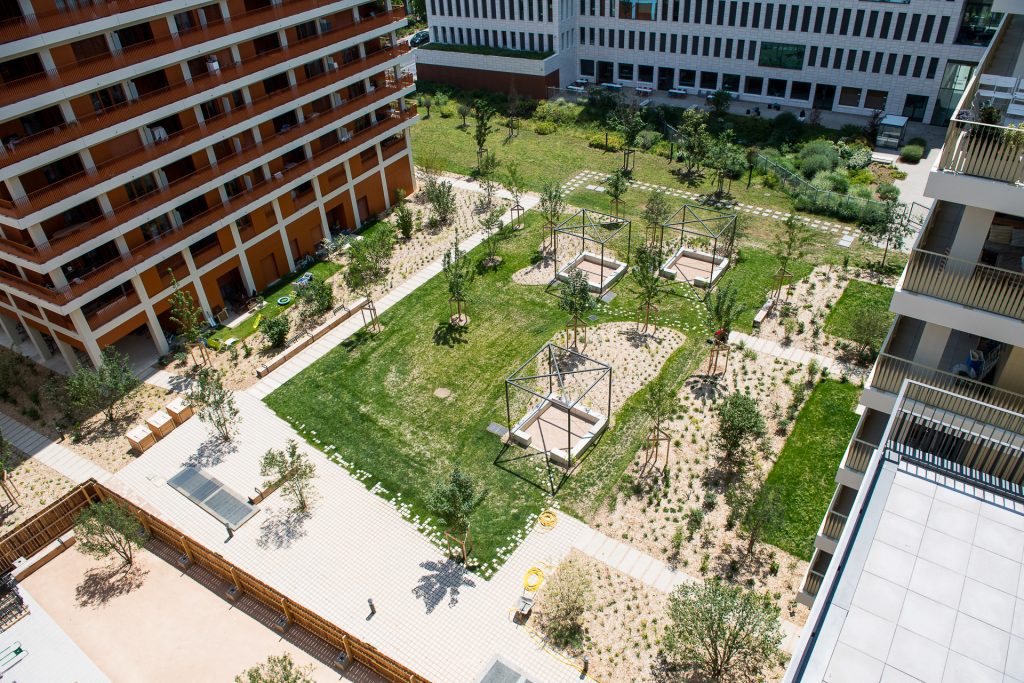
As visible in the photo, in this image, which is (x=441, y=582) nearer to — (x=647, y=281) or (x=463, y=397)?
(x=463, y=397)

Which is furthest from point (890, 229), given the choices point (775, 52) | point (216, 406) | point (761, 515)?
point (216, 406)

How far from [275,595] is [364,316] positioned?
61.8 feet

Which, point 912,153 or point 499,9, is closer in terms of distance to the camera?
point 912,153

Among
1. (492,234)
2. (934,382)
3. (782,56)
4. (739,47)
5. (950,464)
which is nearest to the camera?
(950,464)

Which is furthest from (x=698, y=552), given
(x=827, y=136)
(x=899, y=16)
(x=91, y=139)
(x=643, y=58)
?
(x=643, y=58)

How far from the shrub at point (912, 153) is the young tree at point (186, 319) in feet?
167

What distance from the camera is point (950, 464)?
1616cm

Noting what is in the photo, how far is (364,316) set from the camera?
39125 millimetres

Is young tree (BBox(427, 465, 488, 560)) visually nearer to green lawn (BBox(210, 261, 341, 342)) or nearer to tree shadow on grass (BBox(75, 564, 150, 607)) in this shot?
tree shadow on grass (BBox(75, 564, 150, 607))

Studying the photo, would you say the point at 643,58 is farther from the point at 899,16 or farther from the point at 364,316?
the point at 364,316

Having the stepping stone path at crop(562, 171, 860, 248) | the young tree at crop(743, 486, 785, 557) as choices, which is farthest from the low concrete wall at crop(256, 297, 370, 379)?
the young tree at crop(743, 486, 785, 557)

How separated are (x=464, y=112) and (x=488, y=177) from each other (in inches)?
567

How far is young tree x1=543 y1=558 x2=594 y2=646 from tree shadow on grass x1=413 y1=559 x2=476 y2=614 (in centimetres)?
294

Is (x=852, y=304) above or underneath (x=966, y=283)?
underneath
